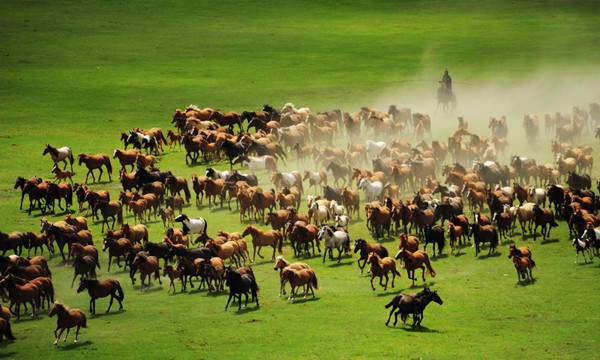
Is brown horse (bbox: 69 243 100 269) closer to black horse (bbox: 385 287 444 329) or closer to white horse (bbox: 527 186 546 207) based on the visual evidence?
black horse (bbox: 385 287 444 329)

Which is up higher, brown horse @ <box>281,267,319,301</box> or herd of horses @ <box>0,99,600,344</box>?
herd of horses @ <box>0,99,600,344</box>

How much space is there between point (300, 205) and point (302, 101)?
26389 millimetres

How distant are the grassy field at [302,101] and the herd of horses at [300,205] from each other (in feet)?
2.76

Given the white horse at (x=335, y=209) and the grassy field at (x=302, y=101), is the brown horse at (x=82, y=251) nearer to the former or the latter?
the grassy field at (x=302, y=101)

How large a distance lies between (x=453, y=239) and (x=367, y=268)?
3.84 metres

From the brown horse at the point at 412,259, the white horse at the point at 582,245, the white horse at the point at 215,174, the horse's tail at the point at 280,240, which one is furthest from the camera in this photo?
the white horse at the point at 215,174

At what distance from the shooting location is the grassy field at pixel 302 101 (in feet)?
69.4

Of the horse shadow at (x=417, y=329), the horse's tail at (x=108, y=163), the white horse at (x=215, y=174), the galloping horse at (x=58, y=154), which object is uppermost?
the galloping horse at (x=58, y=154)

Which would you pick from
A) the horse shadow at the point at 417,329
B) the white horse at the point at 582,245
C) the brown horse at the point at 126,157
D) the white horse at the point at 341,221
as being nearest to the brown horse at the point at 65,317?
the horse shadow at the point at 417,329

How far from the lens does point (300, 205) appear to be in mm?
36969

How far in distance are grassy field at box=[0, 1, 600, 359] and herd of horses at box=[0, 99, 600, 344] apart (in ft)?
2.76

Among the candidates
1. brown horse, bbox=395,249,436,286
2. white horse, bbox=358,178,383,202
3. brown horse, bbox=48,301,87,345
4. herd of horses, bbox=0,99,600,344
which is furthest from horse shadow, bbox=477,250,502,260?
brown horse, bbox=48,301,87,345

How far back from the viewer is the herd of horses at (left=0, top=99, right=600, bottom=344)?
82.3 feet

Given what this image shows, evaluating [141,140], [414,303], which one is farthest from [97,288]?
[141,140]
